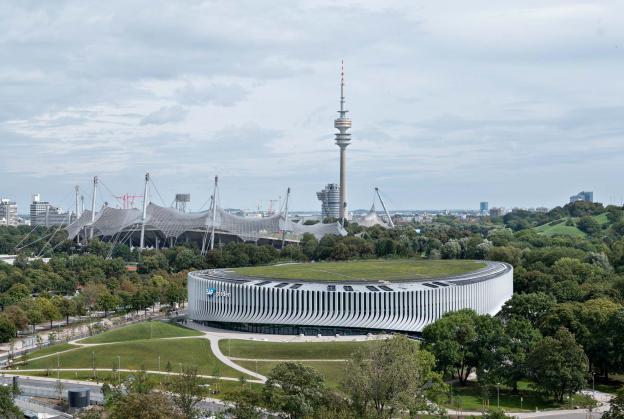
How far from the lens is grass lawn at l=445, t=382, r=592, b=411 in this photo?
55406 millimetres

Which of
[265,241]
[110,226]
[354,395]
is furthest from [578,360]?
[110,226]

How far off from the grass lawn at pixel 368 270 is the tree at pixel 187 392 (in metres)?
43.6

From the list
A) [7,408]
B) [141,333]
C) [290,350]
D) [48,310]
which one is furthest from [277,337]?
[7,408]

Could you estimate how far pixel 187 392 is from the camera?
44.9m

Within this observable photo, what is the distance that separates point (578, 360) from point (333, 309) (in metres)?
30.2

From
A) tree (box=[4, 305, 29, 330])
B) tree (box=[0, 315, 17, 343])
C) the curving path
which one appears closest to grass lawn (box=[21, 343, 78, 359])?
tree (box=[0, 315, 17, 343])

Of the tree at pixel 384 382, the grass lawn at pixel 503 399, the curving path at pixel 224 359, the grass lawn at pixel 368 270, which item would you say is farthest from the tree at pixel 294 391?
the grass lawn at pixel 368 270

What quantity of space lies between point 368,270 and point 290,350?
31.2 metres

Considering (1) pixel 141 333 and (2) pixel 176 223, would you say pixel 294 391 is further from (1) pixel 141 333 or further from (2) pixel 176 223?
(2) pixel 176 223

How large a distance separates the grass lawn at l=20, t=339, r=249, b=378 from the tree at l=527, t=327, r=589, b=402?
24668mm

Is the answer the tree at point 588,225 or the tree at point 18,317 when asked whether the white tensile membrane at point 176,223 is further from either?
the tree at point 18,317

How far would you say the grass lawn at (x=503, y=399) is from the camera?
5541 cm

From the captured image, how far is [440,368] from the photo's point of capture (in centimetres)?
6044

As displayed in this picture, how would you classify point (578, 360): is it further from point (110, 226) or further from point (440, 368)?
point (110, 226)
